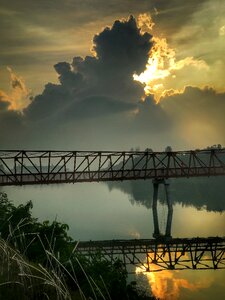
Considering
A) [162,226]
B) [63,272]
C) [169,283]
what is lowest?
[169,283]

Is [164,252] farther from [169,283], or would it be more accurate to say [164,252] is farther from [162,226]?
[162,226]

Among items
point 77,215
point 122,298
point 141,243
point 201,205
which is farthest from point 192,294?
point 201,205

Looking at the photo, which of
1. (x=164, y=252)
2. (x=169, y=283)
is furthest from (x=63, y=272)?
(x=164, y=252)

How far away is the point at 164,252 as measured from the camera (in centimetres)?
3462

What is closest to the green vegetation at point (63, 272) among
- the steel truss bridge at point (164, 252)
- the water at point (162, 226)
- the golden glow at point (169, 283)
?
the golden glow at point (169, 283)

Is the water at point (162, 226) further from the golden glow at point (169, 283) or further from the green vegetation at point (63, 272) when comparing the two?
the green vegetation at point (63, 272)

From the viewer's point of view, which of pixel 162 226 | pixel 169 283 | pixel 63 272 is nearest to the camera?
pixel 63 272

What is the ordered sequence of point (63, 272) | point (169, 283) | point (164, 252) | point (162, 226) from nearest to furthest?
point (63, 272) → point (169, 283) → point (164, 252) → point (162, 226)

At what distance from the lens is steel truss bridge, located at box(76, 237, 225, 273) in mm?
31344

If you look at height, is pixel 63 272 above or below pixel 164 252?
above

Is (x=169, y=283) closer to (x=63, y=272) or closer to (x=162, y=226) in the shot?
(x=63, y=272)

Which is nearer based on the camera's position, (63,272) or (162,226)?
(63,272)

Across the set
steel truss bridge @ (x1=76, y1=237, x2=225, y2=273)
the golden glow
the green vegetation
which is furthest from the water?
the green vegetation

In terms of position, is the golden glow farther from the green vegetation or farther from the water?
the green vegetation
